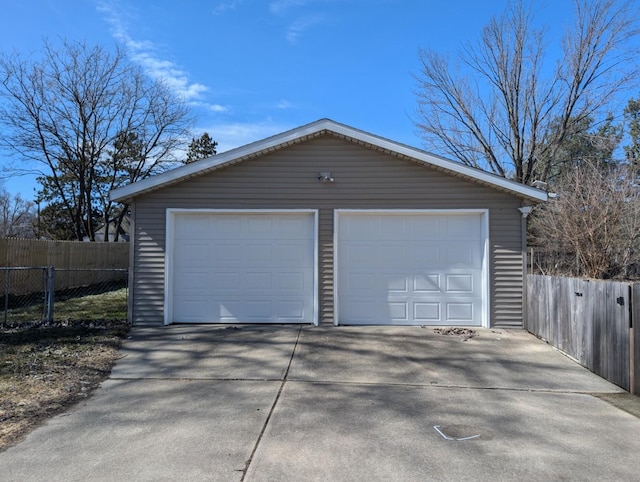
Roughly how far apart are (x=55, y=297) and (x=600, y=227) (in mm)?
15655

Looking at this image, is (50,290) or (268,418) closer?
(268,418)

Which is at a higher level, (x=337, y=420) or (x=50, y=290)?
(x=50, y=290)

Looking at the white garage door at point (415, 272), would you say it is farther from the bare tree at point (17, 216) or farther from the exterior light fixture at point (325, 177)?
the bare tree at point (17, 216)

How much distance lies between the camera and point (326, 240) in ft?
28.1

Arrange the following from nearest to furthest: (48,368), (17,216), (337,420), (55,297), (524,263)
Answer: (337,420) → (48,368) → (524,263) → (55,297) → (17,216)

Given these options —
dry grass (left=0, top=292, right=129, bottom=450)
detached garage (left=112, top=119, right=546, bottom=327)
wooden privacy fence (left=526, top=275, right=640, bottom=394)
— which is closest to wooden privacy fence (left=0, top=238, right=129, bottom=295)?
dry grass (left=0, top=292, right=129, bottom=450)

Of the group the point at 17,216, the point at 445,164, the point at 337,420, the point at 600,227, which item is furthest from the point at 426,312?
the point at 17,216

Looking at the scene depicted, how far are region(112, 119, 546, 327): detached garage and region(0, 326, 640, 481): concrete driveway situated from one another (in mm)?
1689

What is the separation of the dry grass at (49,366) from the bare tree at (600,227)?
1107 cm

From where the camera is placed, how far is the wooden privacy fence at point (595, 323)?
198 inches

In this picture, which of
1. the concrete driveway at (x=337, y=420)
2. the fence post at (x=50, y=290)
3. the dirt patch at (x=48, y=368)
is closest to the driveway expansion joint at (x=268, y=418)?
the concrete driveway at (x=337, y=420)

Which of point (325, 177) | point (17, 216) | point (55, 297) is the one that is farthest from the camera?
point (17, 216)

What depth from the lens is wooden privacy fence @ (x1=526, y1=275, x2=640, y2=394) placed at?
502cm

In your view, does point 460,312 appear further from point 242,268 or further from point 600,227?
point 600,227
